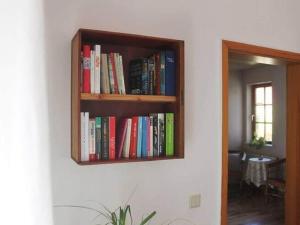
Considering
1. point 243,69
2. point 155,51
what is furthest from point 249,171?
point 155,51

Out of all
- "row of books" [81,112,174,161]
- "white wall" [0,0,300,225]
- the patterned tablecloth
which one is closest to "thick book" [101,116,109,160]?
"row of books" [81,112,174,161]

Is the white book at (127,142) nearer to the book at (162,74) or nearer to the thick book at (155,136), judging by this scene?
the thick book at (155,136)

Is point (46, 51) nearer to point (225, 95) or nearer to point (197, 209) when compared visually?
point (225, 95)

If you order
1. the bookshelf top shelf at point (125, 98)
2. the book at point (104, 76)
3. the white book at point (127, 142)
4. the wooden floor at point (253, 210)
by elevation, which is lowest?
the wooden floor at point (253, 210)

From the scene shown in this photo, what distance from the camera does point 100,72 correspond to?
1.38 m

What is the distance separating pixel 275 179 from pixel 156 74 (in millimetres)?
3704

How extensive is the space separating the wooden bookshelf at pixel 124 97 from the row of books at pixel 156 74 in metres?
0.03

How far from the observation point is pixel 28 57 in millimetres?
1398

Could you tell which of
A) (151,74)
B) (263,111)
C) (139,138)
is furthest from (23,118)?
(263,111)

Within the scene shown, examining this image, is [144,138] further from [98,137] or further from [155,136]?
[98,137]

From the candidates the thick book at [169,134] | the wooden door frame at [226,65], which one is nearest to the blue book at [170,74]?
the thick book at [169,134]

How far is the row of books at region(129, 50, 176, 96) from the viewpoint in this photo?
1.52m

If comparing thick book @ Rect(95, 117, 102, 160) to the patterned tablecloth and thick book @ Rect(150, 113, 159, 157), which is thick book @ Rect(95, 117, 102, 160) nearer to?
thick book @ Rect(150, 113, 159, 157)

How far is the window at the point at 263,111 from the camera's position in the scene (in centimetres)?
525
